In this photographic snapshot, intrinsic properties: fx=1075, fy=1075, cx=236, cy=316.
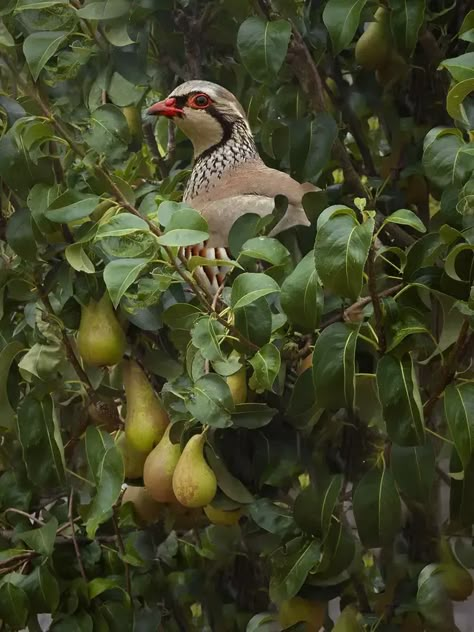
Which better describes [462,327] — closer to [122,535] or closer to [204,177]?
[204,177]

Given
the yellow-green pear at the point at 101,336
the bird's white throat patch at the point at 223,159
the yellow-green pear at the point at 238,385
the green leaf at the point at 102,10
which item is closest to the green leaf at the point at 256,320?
the yellow-green pear at the point at 238,385

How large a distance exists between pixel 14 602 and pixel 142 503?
7.3 inches

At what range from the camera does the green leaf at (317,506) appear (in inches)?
44.3

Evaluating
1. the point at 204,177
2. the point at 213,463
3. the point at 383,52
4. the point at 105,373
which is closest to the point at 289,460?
the point at 213,463

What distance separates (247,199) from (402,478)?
37 cm

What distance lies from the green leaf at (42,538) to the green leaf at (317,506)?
1.05 ft

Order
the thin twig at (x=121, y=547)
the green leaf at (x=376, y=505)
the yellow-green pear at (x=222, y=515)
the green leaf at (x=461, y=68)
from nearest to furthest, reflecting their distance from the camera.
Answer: the green leaf at (x=461, y=68)
the green leaf at (x=376, y=505)
the yellow-green pear at (x=222, y=515)
the thin twig at (x=121, y=547)

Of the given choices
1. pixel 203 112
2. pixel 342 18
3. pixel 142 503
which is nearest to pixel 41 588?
pixel 142 503

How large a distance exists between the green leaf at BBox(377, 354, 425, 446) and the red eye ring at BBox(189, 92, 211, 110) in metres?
0.45

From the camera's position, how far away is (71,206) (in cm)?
110

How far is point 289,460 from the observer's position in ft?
3.97

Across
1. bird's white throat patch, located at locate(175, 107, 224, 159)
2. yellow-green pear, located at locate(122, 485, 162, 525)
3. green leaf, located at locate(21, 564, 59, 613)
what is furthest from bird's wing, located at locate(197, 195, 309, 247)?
green leaf, located at locate(21, 564, 59, 613)

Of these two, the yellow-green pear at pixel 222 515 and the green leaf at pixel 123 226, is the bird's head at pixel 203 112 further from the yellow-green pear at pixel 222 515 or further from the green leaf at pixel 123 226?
the yellow-green pear at pixel 222 515

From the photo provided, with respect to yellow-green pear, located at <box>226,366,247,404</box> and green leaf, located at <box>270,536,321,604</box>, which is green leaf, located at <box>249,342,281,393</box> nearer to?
yellow-green pear, located at <box>226,366,247,404</box>
